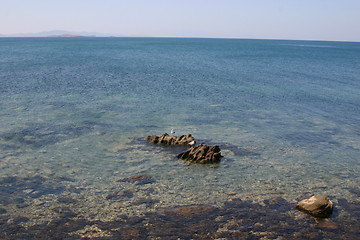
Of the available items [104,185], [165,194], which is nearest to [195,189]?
[165,194]

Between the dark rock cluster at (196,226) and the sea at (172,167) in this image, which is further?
the sea at (172,167)

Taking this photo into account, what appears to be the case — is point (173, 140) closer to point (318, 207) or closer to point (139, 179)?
point (139, 179)

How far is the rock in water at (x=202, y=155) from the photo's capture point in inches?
981

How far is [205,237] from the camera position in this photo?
15414mm

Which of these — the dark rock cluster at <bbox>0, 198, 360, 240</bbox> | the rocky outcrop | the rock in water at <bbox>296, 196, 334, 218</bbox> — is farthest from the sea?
the rocky outcrop

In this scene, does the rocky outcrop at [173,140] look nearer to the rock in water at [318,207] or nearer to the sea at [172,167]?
the sea at [172,167]

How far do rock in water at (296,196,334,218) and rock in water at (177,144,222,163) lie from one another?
848 centimetres

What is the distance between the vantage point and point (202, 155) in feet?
82.4

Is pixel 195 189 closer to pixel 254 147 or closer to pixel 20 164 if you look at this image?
pixel 254 147

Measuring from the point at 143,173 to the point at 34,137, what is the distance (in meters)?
12.8

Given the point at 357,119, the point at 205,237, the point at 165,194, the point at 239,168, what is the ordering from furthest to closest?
the point at 357,119
the point at 239,168
the point at 165,194
the point at 205,237

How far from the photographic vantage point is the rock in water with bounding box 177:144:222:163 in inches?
981

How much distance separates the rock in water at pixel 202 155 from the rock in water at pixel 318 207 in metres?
8.48

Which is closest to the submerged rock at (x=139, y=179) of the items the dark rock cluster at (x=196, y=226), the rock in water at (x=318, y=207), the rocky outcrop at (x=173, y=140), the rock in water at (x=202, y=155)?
the dark rock cluster at (x=196, y=226)
